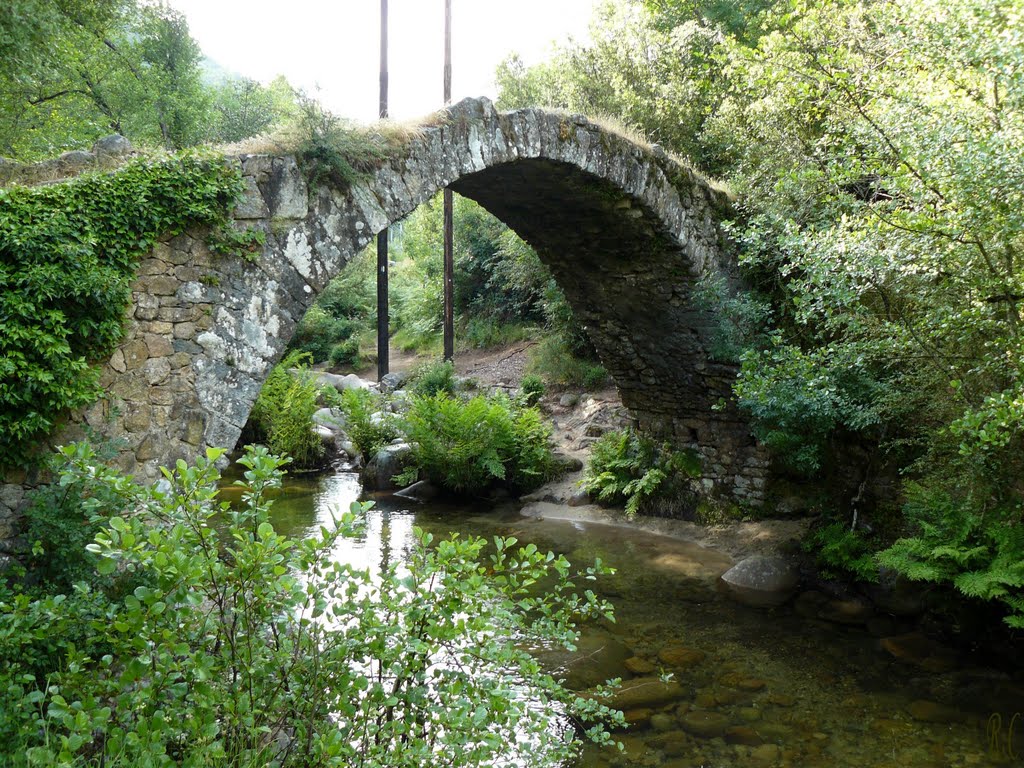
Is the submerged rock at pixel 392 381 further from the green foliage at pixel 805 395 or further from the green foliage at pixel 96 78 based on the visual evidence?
the green foliage at pixel 805 395

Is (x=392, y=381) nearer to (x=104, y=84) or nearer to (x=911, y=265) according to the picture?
(x=104, y=84)

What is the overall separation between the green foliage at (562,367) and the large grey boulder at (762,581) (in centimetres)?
558

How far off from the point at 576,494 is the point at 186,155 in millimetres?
6413

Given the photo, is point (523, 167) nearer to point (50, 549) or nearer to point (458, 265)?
point (50, 549)

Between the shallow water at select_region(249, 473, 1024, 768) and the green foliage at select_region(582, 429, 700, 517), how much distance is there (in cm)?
149

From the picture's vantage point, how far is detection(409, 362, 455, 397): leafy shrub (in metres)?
12.9

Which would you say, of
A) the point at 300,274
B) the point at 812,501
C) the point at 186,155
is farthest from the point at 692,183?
Answer: the point at 186,155

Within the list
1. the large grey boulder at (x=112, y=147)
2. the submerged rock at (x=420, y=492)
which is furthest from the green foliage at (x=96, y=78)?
the submerged rock at (x=420, y=492)

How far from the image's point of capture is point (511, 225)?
25.2 ft

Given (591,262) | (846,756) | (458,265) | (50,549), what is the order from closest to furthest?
1. (50,549)
2. (846,756)
3. (591,262)
4. (458,265)

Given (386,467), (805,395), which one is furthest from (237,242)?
(386,467)

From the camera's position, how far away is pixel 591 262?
8086 millimetres

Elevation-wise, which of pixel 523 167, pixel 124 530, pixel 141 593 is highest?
pixel 523 167

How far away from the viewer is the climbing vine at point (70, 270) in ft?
11.1
